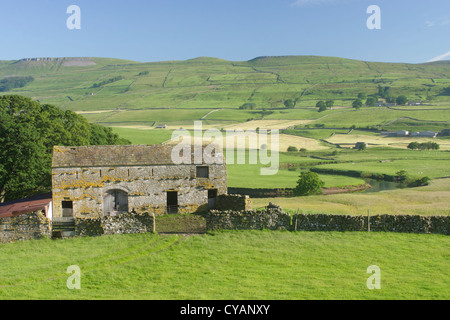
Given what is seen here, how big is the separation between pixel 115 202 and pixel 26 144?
12.8 meters

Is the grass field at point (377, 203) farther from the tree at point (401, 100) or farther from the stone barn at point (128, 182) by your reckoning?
the tree at point (401, 100)

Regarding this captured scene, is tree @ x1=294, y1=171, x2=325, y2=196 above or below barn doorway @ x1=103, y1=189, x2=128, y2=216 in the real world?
below

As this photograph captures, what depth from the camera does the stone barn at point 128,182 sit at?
32156 millimetres

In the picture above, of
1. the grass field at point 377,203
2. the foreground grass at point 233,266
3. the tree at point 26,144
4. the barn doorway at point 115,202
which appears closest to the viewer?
the foreground grass at point 233,266

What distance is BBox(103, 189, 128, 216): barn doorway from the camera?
32.7m

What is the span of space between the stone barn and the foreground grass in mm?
7701

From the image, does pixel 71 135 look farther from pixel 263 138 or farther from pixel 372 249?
pixel 263 138

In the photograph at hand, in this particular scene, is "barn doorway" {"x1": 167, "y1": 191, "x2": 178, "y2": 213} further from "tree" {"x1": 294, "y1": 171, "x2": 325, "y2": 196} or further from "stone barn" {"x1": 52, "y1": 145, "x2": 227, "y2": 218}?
"tree" {"x1": 294, "y1": 171, "x2": 325, "y2": 196}
